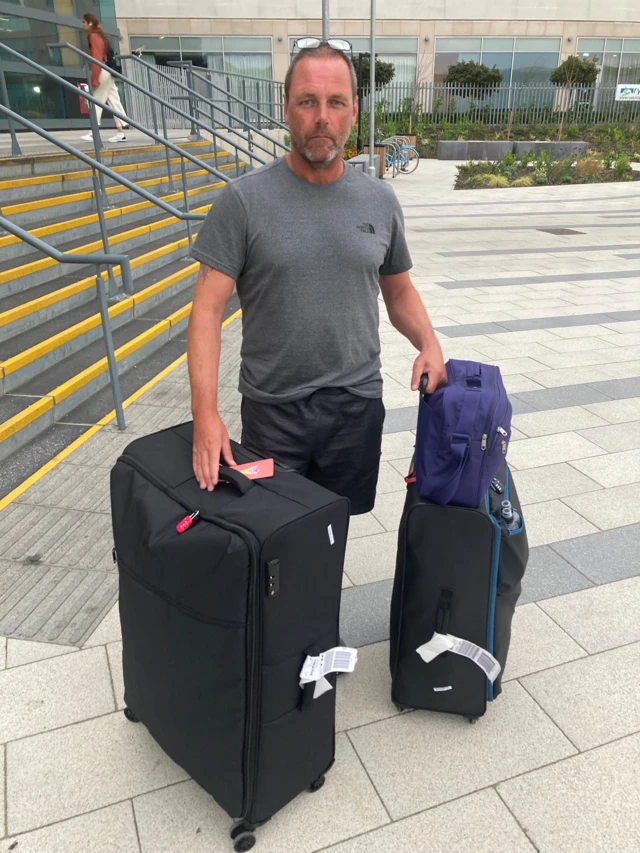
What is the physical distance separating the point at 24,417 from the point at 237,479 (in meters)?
2.41

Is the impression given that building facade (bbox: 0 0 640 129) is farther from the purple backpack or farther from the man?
the purple backpack

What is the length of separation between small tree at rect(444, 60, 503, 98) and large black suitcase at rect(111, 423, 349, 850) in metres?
26.4

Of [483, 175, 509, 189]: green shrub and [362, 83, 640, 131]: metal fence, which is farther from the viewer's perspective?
[362, 83, 640, 131]: metal fence

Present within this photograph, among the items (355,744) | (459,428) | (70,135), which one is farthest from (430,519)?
(70,135)

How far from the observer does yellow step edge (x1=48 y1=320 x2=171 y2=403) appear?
3.92m

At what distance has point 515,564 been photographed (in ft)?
6.32

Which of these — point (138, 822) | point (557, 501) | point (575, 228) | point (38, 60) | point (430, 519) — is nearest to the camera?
point (138, 822)

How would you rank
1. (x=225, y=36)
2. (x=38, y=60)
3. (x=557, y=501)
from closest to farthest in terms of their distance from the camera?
(x=557, y=501) < (x=38, y=60) < (x=225, y=36)

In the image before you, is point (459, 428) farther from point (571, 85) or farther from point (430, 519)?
point (571, 85)

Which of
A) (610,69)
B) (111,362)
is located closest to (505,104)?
(610,69)

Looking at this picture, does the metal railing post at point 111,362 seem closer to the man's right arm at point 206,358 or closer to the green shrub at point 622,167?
the man's right arm at point 206,358

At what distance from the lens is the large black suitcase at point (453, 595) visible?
1.86 metres

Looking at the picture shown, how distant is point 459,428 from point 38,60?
13.6 meters

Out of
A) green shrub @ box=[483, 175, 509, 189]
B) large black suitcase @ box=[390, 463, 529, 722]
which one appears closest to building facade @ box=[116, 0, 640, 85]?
green shrub @ box=[483, 175, 509, 189]
